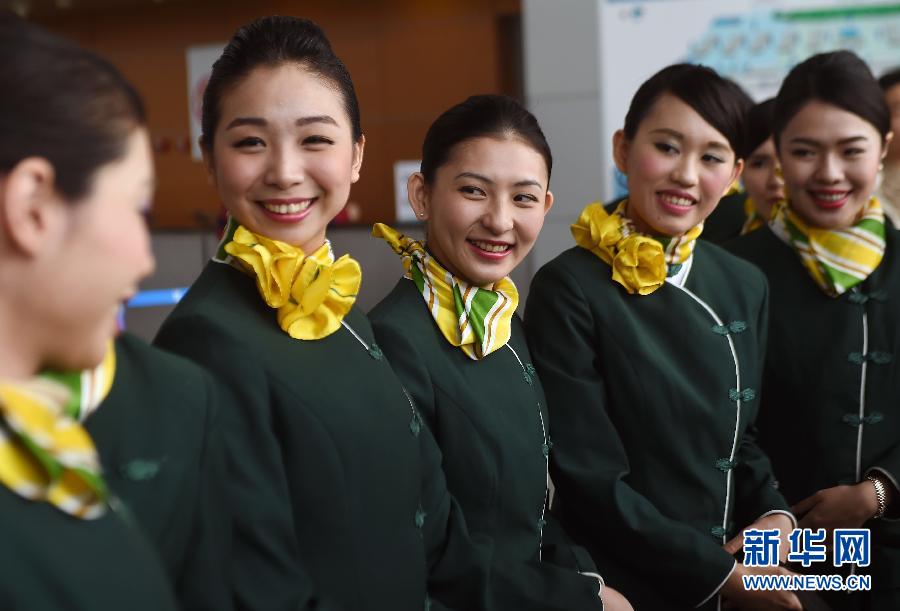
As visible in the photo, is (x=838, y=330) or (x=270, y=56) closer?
(x=270, y=56)

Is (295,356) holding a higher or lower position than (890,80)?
lower

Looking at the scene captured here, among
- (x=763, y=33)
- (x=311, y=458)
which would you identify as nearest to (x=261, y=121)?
(x=311, y=458)

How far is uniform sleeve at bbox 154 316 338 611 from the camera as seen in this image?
1165mm

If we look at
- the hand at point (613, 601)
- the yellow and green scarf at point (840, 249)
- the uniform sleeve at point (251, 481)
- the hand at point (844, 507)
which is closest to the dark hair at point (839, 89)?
the yellow and green scarf at point (840, 249)

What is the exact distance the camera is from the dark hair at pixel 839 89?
79.7 inches

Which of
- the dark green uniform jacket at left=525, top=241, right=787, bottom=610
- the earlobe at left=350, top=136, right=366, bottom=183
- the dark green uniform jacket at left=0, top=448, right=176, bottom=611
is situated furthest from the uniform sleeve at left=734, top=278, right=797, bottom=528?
the dark green uniform jacket at left=0, top=448, right=176, bottom=611

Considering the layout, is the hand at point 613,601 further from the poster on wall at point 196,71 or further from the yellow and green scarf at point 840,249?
the poster on wall at point 196,71

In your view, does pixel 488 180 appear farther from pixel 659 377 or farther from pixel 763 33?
pixel 763 33

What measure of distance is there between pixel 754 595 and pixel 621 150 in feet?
2.85

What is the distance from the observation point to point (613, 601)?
1643mm

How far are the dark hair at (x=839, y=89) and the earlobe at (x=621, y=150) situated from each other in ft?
1.32

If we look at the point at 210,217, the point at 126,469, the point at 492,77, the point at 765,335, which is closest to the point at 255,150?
the point at 126,469

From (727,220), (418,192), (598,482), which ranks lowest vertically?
(598,482)

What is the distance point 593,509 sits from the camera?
174cm
